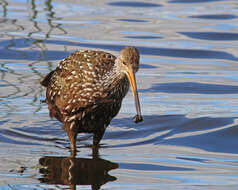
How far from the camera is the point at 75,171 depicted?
7086 mm

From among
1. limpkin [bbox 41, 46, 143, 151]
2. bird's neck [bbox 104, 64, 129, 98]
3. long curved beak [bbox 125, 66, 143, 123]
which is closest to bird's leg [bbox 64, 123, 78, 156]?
limpkin [bbox 41, 46, 143, 151]

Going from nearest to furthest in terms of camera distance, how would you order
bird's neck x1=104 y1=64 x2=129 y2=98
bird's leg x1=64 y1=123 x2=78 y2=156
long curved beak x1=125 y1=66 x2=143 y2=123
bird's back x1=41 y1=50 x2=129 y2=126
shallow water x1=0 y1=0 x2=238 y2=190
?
long curved beak x1=125 y1=66 x2=143 y2=123
shallow water x1=0 y1=0 x2=238 y2=190
bird's neck x1=104 y1=64 x2=129 y2=98
bird's back x1=41 y1=50 x2=129 y2=126
bird's leg x1=64 y1=123 x2=78 y2=156

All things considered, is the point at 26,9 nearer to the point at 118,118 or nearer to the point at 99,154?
the point at 118,118

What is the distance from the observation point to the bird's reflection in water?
6730 millimetres

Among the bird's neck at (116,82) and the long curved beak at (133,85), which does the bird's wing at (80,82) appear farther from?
the long curved beak at (133,85)

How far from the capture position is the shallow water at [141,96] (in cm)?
696

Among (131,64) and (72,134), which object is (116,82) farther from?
(72,134)

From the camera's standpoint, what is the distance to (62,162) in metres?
7.37

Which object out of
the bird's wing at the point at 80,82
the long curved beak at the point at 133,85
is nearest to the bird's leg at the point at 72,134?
the bird's wing at the point at 80,82

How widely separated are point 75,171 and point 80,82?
89cm

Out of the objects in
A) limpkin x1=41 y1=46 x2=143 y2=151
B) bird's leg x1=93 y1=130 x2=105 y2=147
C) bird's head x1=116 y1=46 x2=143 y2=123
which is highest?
bird's head x1=116 y1=46 x2=143 y2=123

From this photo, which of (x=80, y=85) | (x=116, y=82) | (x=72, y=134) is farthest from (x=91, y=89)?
(x=72, y=134)

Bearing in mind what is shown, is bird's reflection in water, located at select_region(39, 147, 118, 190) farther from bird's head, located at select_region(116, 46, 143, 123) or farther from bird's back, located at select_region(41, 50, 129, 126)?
bird's head, located at select_region(116, 46, 143, 123)

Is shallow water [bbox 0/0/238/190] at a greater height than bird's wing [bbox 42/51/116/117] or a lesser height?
lesser
